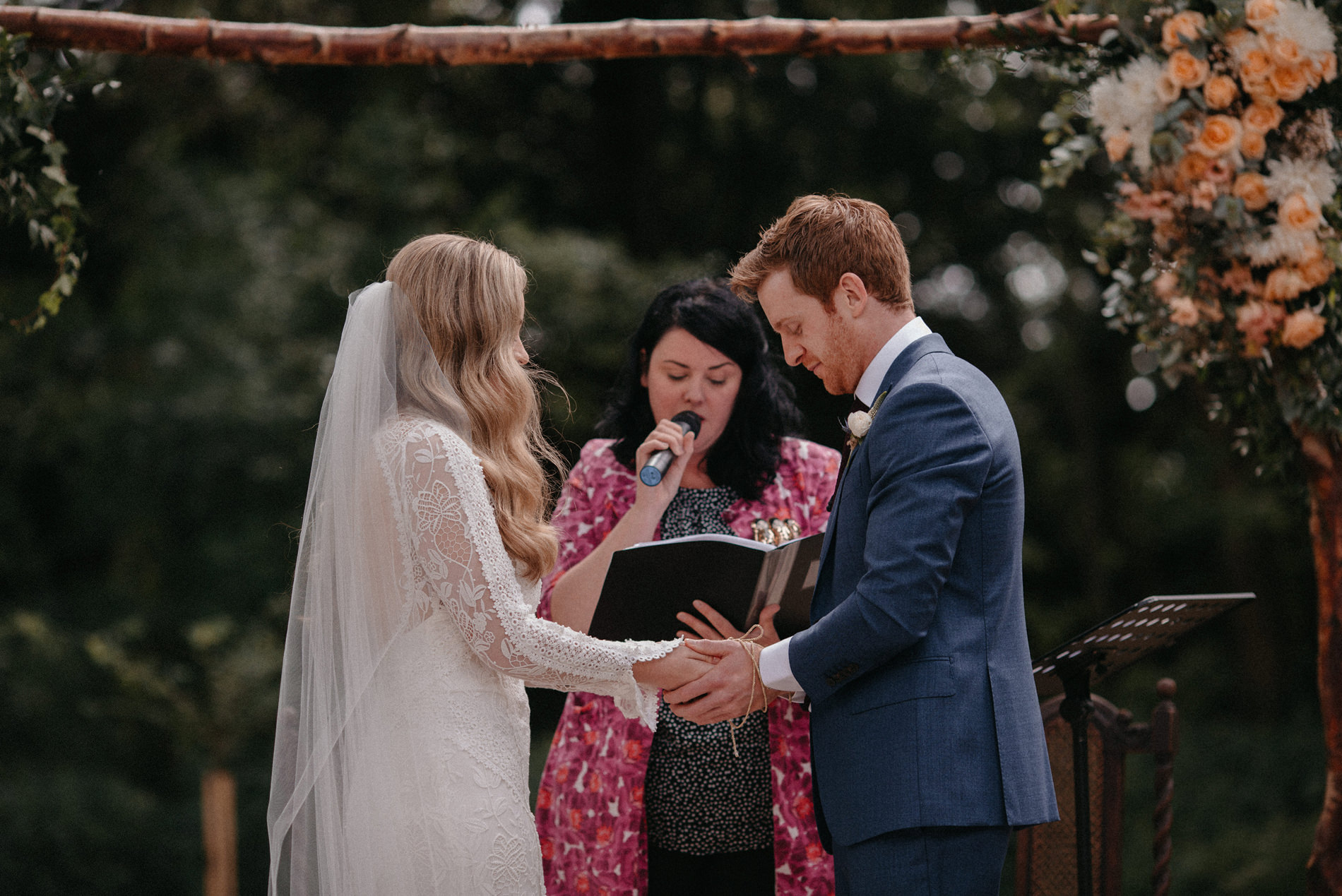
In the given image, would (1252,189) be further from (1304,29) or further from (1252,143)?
(1304,29)

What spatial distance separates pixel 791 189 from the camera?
8.09 metres

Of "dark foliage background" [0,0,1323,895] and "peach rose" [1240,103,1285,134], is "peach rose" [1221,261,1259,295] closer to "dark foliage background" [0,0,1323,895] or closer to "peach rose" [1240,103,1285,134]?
"peach rose" [1240,103,1285,134]

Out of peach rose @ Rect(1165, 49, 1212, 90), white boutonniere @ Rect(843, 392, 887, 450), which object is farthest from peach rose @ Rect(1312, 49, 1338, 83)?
white boutonniere @ Rect(843, 392, 887, 450)

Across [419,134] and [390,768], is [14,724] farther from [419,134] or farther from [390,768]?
[390,768]

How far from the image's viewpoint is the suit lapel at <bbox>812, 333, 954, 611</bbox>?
7.11 ft

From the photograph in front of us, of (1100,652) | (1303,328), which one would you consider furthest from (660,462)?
(1303,328)

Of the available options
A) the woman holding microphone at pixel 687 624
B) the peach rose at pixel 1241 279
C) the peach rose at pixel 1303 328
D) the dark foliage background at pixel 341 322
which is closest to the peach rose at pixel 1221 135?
the peach rose at pixel 1241 279

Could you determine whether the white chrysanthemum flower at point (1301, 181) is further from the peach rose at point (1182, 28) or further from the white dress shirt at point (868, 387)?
the white dress shirt at point (868, 387)

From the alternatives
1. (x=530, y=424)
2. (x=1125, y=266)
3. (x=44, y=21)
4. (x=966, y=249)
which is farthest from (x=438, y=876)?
(x=966, y=249)

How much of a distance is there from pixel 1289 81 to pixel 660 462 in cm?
160

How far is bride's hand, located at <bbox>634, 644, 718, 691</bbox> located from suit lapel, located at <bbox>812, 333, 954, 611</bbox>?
1.11 ft

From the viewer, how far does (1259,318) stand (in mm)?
2605

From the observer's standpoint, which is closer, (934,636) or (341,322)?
(934,636)

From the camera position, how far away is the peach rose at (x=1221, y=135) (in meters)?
2.55
